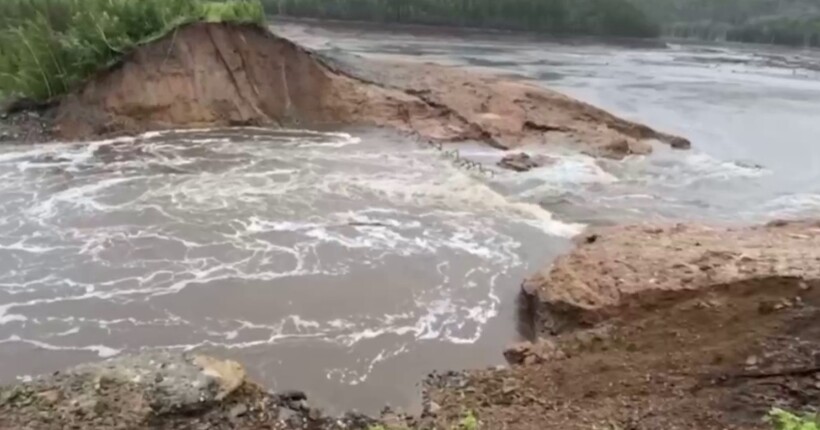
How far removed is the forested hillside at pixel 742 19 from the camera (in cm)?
6125

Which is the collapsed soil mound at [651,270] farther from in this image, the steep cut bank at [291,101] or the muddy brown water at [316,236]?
the steep cut bank at [291,101]

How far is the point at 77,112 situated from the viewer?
65.1ft

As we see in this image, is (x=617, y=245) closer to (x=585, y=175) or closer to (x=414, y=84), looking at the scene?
(x=585, y=175)

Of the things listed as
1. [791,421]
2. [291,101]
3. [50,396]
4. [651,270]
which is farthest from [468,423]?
[291,101]

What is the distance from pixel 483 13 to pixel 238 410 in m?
52.7

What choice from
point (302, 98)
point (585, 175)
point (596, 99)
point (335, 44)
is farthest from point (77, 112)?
point (335, 44)

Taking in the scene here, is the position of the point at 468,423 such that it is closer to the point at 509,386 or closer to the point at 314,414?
the point at 509,386

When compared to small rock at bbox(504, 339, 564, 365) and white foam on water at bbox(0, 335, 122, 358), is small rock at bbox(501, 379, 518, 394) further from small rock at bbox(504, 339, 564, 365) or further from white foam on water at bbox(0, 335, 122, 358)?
white foam on water at bbox(0, 335, 122, 358)

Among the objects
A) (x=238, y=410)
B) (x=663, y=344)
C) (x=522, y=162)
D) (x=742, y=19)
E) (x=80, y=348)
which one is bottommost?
(x=80, y=348)

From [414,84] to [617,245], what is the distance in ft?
41.5

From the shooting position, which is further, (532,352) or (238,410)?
(532,352)

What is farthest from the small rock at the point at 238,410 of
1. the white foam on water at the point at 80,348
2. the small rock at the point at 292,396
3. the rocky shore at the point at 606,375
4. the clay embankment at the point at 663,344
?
the white foam on water at the point at 80,348

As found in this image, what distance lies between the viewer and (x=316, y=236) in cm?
1325

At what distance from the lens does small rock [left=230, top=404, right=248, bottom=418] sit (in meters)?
7.27
